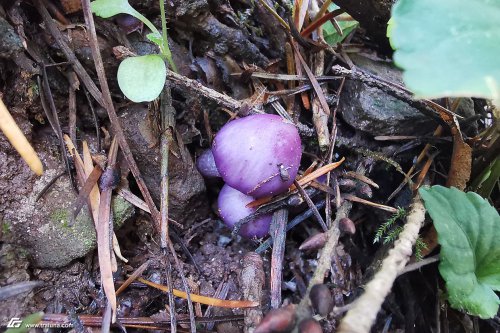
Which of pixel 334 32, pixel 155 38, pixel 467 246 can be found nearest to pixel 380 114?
pixel 334 32

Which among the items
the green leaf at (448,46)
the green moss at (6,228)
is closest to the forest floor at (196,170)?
the green moss at (6,228)

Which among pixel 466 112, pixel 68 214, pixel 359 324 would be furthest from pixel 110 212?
pixel 466 112

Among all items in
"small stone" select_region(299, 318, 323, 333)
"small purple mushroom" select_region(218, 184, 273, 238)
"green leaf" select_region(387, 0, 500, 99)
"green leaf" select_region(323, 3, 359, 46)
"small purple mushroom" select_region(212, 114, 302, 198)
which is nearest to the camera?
"green leaf" select_region(387, 0, 500, 99)

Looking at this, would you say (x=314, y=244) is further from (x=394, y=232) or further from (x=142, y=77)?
(x=142, y=77)

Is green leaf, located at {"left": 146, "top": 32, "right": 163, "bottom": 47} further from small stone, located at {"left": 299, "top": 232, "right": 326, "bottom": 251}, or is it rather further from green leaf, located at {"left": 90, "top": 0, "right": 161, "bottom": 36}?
small stone, located at {"left": 299, "top": 232, "right": 326, "bottom": 251}

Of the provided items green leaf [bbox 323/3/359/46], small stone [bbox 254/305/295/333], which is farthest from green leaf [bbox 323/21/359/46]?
small stone [bbox 254/305/295/333]

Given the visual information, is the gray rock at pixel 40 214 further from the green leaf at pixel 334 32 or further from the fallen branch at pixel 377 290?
the green leaf at pixel 334 32

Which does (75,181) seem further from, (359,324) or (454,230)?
(454,230)
